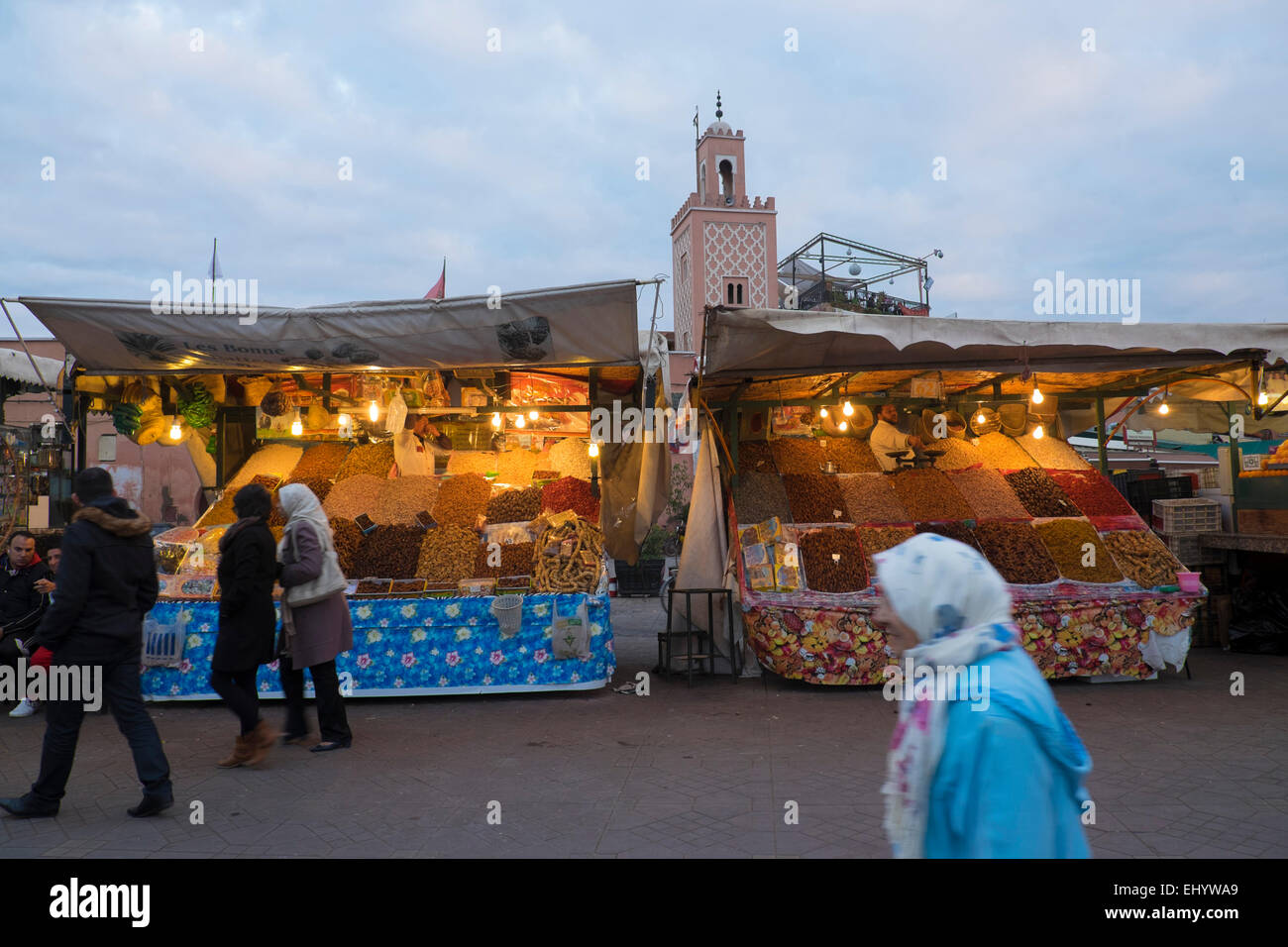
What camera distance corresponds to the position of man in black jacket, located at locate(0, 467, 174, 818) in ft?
12.5

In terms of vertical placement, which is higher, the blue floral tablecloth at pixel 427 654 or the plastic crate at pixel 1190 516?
the plastic crate at pixel 1190 516

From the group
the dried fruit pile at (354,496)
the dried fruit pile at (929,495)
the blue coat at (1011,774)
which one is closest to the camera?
the blue coat at (1011,774)

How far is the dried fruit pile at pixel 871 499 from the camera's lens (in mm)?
7352

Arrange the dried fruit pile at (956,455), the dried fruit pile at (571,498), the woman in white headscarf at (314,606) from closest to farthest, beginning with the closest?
the woman in white headscarf at (314,606) → the dried fruit pile at (571,498) → the dried fruit pile at (956,455)

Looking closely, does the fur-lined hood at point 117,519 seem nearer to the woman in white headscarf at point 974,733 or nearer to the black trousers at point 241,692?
the black trousers at point 241,692

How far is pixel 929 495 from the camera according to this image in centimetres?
756

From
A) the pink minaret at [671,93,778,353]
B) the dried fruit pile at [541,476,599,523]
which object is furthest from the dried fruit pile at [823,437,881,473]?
the pink minaret at [671,93,778,353]

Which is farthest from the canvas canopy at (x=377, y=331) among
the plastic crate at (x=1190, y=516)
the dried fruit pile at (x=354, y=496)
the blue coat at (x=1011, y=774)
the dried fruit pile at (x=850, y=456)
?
the plastic crate at (x=1190, y=516)

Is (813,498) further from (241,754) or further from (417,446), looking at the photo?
(241,754)

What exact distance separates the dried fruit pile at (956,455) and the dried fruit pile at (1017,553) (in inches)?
42.6

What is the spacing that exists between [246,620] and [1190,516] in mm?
8983

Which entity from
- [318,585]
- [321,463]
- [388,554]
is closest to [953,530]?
[388,554]

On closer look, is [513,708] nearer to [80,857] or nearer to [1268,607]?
[80,857]

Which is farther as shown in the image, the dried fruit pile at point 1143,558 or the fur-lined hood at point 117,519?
the dried fruit pile at point 1143,558
